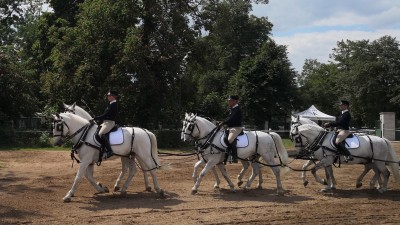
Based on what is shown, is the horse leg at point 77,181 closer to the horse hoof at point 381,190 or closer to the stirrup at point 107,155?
the stirrup at point 107,155

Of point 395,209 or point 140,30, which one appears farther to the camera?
point 140,30

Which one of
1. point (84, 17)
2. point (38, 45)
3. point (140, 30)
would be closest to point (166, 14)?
point (140, 30)

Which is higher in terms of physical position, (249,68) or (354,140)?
(249,68)

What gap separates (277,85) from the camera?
171 feet

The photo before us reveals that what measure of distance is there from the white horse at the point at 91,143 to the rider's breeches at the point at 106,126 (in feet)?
0.93

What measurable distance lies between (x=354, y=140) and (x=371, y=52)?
5126cm

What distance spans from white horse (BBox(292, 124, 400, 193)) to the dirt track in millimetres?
884

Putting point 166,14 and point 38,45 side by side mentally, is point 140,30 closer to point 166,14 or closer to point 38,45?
point 166,14

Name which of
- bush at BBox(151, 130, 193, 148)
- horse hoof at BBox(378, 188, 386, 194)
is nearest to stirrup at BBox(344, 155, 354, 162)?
horse hoof at BBox(378, 188, 386, 194)

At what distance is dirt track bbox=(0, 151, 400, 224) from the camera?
11.2 m

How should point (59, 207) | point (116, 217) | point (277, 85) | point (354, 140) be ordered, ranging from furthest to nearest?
point (277, 85) → point (354, 140) → point (59, 207) → point (116, 217)

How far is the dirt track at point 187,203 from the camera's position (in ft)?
36.7

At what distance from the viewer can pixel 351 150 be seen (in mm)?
15445

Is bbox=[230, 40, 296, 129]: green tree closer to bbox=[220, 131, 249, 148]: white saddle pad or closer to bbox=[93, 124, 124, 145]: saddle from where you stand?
bbox=[220, 131, 249, 148]: white saddle pad
